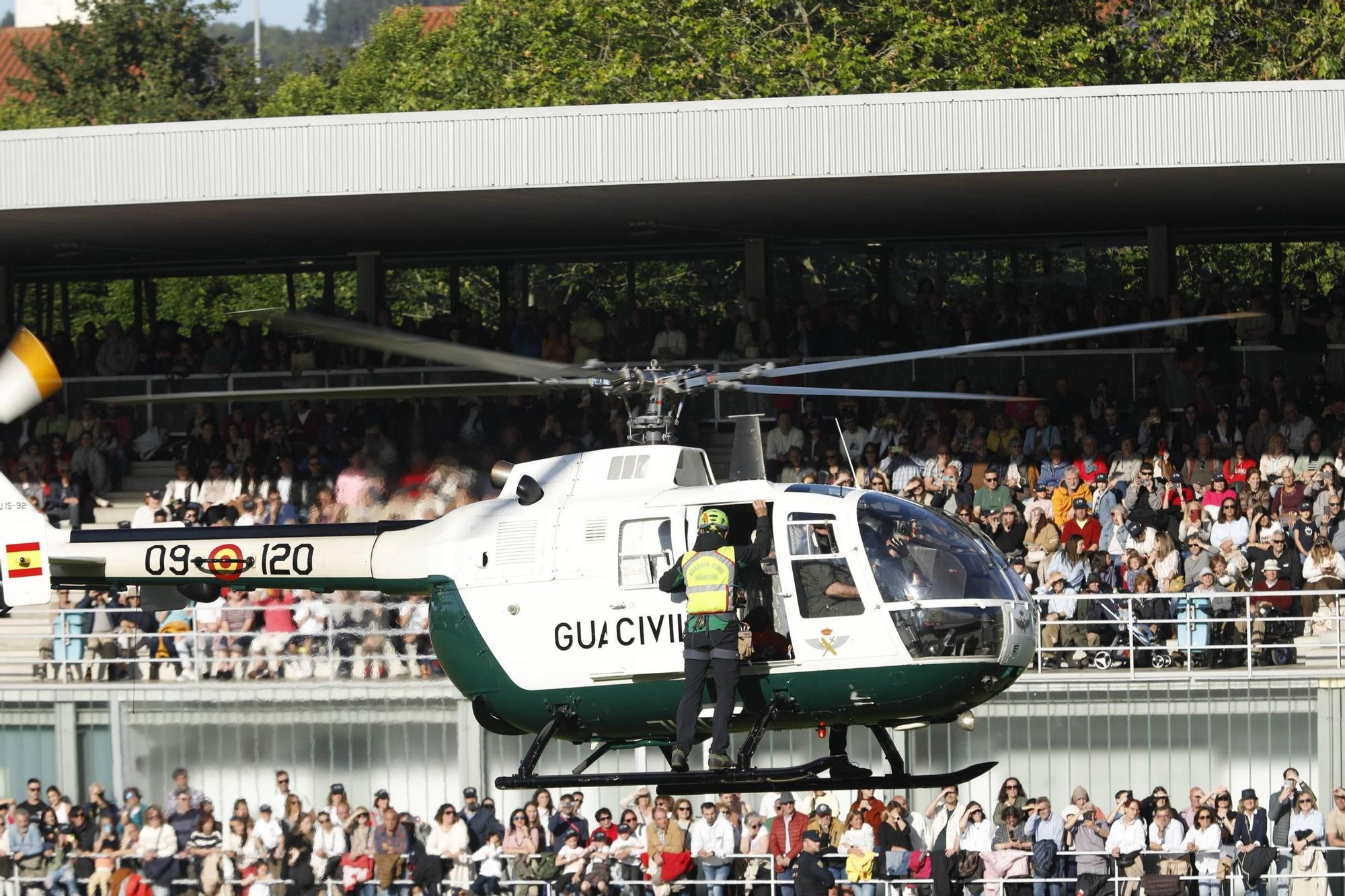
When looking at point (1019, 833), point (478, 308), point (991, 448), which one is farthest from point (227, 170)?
point (1019, 833)

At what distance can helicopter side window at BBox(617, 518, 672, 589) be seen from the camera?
1392 cm

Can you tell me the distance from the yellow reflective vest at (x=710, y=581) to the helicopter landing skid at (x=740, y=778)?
3.00 ft

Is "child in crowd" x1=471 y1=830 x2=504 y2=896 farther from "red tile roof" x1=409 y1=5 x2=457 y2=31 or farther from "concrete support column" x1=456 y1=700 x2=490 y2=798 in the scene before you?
"red tile roof" x1=409 y1=5 x2=457 y2=31

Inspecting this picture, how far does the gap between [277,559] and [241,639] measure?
750 centimetres

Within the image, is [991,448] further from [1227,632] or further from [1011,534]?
[1227,632]

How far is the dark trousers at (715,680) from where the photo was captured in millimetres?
13523

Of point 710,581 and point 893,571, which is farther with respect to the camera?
point 893,571

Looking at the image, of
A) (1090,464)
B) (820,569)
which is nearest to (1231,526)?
(1090,464)

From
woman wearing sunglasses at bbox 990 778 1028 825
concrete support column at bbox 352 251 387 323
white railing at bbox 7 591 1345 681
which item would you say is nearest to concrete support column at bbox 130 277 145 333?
concrete support column at bbox 352 251 387 323

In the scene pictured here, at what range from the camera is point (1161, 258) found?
87.5 ft

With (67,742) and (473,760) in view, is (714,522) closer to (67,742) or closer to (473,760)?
(473,760)

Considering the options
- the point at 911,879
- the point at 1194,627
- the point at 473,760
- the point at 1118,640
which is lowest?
the point at 911,879

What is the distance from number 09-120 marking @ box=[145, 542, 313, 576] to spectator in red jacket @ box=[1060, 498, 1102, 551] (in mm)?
8891

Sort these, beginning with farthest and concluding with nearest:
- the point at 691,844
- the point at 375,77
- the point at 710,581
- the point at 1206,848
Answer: the point at 375,77 → the point at 691,844 → the point at 1206,848 → the point at 710,581
